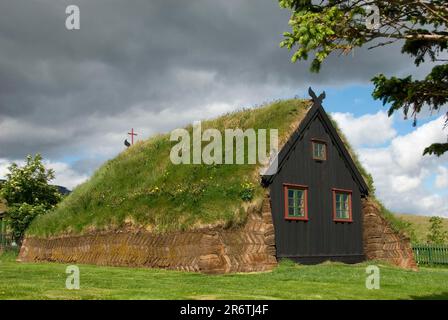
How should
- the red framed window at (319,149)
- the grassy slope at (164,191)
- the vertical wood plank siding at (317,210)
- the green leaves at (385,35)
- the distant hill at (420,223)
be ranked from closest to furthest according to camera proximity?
1. the green leaves at (385,35)
2. the grassy slope at (164,191)
3. the vertical wood plank siding at (317,210)
4. the red framed window at (319,149)
5. the distant hill at (420,223)

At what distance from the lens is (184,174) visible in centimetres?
2627

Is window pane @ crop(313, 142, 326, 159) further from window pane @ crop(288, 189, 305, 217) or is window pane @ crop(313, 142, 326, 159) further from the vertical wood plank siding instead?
window pane @ crop(288, 189, 305, 217)

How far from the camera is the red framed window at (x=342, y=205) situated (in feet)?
90.4

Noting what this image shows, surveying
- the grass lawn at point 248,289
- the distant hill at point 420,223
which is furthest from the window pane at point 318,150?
the distant hill at point 420,223

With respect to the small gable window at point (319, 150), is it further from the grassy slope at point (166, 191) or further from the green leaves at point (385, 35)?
the green leaves at point (385, 35)

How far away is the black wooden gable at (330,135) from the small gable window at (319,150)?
75 cm

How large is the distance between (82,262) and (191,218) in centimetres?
870

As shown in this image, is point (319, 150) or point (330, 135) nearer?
point (319, 150)

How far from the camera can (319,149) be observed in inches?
1077

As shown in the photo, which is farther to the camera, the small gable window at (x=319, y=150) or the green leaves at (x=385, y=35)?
the small gable window at (x=319, y=150)

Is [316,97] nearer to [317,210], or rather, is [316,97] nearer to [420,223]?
[317,210]

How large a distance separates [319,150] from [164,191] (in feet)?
26.4

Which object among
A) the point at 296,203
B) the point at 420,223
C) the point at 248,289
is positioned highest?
the point at 420,223

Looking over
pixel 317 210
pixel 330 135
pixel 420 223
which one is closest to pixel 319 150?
pixel 330 135
